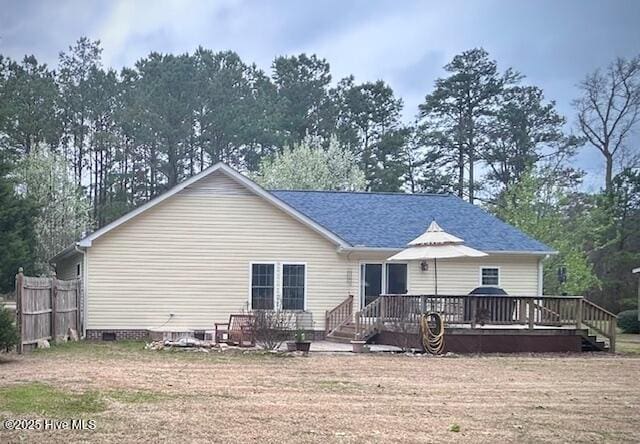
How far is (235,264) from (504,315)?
761 centimetres

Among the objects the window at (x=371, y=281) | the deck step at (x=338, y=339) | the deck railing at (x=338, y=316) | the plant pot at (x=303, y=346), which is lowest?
the deck step at (x=338, y=339)

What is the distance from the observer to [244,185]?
23594 mm

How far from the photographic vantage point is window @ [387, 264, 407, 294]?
81.7 ft

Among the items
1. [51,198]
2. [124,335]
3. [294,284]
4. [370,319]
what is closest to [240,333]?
[370,319]

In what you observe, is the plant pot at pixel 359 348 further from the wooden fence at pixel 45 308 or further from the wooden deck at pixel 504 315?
the wooden fence at pixel 45 308

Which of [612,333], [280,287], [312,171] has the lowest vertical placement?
[612,333]

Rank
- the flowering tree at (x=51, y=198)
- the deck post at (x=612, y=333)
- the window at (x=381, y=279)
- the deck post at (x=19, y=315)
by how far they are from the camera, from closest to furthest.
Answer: the deck post at (x=19, y=315)
the deck post at (x=612, y=333)
the window at (x=381, y=279)
the flowering tree at (x=51, y=198)

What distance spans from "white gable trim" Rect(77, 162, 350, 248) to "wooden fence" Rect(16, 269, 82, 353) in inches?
69.3

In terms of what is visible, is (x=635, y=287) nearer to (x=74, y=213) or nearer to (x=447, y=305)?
(x=447, y=305)

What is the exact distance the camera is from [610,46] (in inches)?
1816

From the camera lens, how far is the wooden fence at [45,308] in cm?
1709

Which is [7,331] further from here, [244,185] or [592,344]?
[592,344]

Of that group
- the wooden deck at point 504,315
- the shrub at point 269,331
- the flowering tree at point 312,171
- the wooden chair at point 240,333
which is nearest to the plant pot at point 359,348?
the wooden deck at point 504,315

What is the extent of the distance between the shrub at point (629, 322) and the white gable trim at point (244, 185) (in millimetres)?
14333
